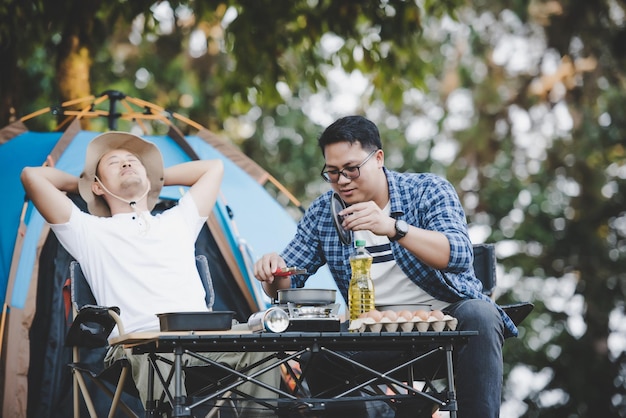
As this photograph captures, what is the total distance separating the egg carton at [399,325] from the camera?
8.86ft

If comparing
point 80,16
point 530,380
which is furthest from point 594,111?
point 80,16

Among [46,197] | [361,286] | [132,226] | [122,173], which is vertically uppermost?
[122,173]

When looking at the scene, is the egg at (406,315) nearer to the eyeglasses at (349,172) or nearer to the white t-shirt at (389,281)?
the white t-shirt at (389,281)

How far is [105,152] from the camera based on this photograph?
4.06 meters

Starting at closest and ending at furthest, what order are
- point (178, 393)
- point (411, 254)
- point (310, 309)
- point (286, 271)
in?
1. point (178, 393)
2. point (310, 309)
3. point (286, 271)
4. point (411, 254)

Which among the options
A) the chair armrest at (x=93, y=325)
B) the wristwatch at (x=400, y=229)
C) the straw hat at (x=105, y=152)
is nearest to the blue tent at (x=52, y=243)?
the straw hat at (x=105, y=152)

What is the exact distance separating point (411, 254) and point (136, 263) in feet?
3.79

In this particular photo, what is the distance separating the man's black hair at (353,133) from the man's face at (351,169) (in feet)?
0.05

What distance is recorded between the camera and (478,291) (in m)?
3.31

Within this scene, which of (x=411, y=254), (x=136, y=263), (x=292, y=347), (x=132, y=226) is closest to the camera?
(x=292, y=347)

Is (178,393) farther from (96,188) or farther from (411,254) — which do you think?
(96,188)

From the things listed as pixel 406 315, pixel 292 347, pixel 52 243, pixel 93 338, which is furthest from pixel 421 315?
pixel 52 243

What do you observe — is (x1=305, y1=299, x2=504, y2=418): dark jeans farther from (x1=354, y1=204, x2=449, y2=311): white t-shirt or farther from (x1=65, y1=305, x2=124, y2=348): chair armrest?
(x1=65, y1=305, x2=124, y2=348): chair armrest

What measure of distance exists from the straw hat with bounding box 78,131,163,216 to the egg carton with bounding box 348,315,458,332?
1.67 m
